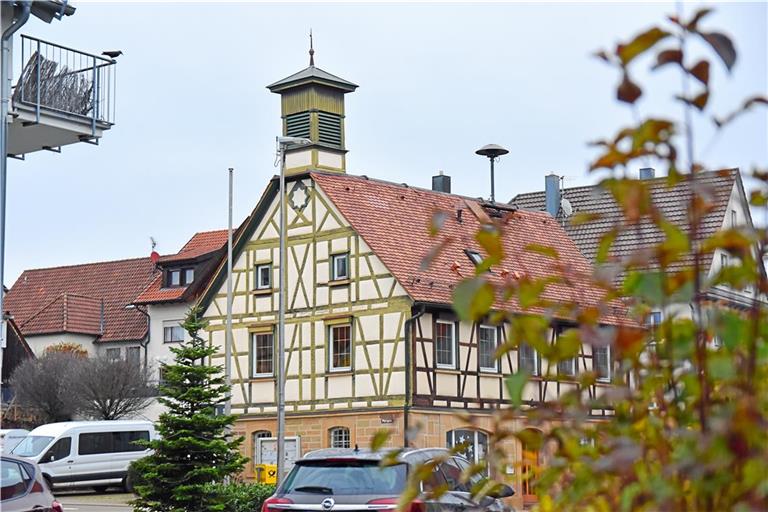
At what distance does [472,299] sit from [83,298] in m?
65.5

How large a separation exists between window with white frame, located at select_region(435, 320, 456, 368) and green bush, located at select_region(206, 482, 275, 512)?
13.6 meters

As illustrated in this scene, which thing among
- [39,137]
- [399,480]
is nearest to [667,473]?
[399,480]

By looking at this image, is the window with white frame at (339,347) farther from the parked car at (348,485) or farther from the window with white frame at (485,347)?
the parked car at (348,485)

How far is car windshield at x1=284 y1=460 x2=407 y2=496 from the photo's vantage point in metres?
14.3

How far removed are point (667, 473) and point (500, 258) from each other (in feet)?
2.60

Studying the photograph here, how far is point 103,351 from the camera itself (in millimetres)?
64688

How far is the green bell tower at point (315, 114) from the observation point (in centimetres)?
4472

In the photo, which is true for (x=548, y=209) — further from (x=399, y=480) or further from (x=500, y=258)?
Result: (x=500, y=258)

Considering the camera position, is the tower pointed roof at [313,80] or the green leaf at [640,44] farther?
the tower pointed roof at [313,80]

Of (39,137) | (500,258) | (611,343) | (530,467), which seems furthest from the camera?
(39,137)

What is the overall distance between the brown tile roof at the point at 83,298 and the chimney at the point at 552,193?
18.6 m

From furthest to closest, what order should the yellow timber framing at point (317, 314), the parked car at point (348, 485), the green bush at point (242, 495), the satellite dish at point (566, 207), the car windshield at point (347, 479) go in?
the satellite dish at point (566, 207), the yellow timber framing at point (317, 314), the green bush at point (242, 495), the car windshield at point (347, 479), the parked car at point (348, 485)

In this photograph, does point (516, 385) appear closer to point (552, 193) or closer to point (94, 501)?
point (94, 501)

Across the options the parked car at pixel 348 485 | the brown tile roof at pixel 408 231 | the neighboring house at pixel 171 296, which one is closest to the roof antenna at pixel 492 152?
the brown tile roof at pixel 408 231
